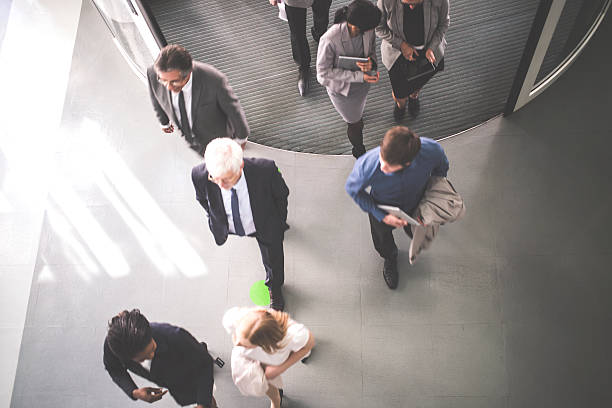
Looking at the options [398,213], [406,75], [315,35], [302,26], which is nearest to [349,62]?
[406,75]

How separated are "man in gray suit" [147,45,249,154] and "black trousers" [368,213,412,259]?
1187mm

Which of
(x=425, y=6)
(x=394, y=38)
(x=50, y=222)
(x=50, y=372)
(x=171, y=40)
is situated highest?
(x=425, y=6)

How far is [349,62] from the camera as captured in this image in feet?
12.0

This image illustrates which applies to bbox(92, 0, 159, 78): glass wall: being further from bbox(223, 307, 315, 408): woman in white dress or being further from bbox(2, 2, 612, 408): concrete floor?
bbox(223, 307, 315, 408): woman in white dress

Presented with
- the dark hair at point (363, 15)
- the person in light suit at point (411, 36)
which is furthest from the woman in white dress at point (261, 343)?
the person in light suit at point (411, 36)

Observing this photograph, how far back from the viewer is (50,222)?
4.52 m

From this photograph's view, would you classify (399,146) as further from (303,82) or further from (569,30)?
(569,30)

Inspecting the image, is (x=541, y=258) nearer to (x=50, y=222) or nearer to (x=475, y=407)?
(x=475, y=407)

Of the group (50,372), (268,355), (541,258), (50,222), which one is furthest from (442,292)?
(50,222)

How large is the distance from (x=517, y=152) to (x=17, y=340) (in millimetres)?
4621

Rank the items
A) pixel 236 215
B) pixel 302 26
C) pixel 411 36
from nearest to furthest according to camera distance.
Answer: pixel 236 215, pixel 411 36, pixel 302 26

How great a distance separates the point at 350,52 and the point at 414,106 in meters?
1.33

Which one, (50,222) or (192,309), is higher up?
(50,222)

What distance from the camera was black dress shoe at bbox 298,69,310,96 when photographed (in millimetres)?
4938
